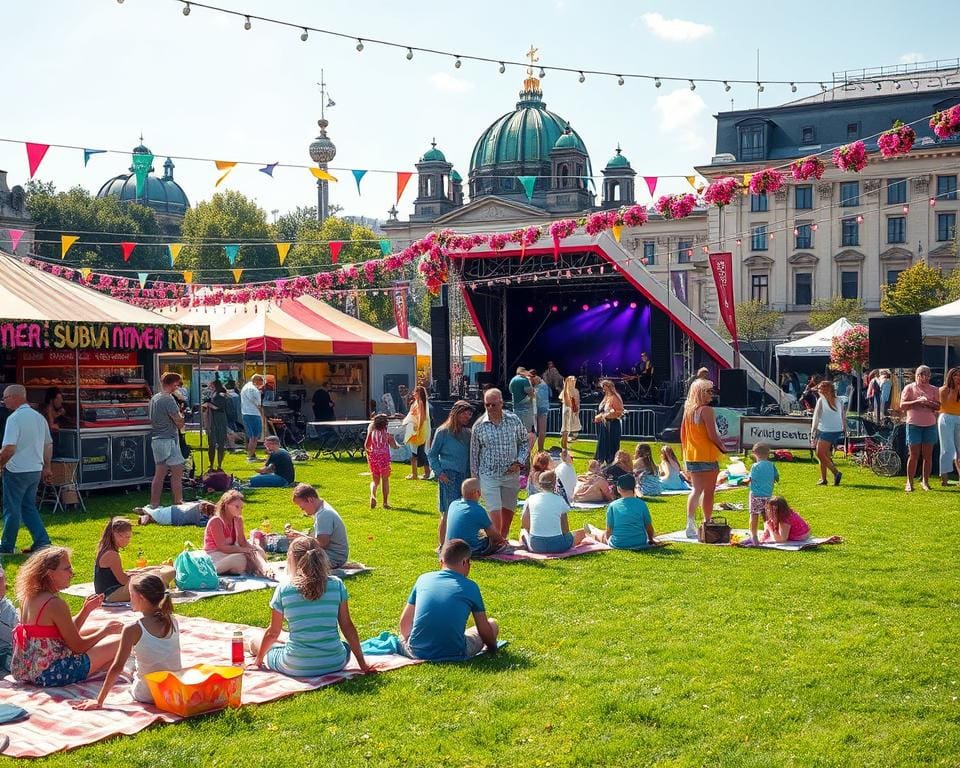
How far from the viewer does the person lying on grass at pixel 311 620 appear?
20.1ft

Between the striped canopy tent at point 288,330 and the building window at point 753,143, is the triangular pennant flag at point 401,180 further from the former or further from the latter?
the building window at point 753,143

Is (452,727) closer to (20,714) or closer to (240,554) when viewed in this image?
(20,714)

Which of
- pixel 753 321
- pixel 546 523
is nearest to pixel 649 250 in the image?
pixel 753 321

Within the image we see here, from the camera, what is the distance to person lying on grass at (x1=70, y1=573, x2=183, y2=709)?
19.0ft

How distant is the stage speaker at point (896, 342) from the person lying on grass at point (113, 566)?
1337 cm

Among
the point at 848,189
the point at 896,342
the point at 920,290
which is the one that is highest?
the point at 848,189

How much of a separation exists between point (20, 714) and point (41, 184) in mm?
76683

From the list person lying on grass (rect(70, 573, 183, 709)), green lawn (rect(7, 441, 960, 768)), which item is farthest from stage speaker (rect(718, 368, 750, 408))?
person lying on grass (rect(70, 573, 183, 709))

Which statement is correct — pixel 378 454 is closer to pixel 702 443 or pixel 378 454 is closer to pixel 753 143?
pixel 702 443

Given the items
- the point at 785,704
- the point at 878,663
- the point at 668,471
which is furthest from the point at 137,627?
the point at 668,471

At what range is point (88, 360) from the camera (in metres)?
16.3

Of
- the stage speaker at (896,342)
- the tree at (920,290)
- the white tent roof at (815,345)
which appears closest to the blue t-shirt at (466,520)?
the stage speaker at (896,342)

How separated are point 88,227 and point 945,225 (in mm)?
50364

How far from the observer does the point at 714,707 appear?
566cm
